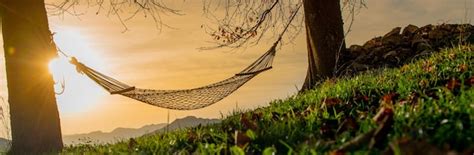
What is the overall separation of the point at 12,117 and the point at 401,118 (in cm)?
733

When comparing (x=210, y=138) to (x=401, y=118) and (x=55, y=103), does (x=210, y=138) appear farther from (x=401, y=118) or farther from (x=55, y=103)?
(x=55, y=103)

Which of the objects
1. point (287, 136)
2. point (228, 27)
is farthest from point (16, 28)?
point (287, 136)

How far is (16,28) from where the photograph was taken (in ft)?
31.1

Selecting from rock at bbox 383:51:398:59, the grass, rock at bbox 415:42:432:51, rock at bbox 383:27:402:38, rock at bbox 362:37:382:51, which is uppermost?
rock at bbox 383:27:402:38

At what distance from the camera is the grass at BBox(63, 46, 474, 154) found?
3066 millimetres

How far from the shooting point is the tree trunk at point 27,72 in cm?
950

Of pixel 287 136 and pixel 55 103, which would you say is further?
pixel 55 103

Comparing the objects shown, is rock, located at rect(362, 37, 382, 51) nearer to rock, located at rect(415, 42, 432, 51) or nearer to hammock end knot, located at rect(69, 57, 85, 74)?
rock, located at rect(415, 42, 432, 51)

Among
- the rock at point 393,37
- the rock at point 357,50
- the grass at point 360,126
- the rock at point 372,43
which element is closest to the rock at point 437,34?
the rock at point 393,37

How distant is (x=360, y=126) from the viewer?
140 inches

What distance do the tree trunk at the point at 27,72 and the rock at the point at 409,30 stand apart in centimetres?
570

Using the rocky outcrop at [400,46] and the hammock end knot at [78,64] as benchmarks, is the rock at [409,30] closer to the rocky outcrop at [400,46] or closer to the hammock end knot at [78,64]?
the rocky outcrop at [400,46]

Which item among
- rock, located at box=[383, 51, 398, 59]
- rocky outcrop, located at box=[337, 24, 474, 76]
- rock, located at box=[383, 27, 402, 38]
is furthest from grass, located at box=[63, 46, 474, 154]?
rock, located at box=[383, 27, 402, 38]

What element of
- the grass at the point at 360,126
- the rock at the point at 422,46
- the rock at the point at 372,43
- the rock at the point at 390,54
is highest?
the rock at the point at 372,43
